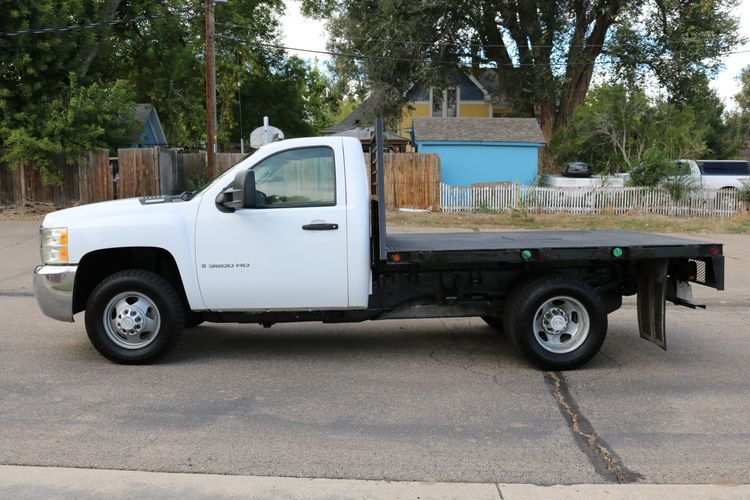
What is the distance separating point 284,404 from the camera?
5395 millimetres

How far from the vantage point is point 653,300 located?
648cm

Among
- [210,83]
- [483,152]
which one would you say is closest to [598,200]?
[483,152]

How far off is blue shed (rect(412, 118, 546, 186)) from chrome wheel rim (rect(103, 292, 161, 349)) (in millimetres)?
19226

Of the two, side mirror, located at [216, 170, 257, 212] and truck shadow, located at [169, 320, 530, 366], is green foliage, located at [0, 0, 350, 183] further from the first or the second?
side mirror, located at [216, 170, 257, 212]

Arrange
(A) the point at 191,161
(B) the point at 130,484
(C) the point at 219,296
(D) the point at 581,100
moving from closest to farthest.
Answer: (B) the point at 130,484, (C) the point at 219,296, (A) the point at 191,161, (D) the point at 581,100

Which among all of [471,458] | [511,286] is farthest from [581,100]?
[471,458]

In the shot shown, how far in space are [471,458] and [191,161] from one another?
70.2 feet

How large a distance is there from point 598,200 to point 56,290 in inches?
716

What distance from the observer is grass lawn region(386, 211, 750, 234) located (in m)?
18.7

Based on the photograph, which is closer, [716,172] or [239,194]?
[239,194]

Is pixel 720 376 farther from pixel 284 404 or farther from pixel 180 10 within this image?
pixel 180 10

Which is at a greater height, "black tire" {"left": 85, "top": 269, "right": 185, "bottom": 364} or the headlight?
the headlight

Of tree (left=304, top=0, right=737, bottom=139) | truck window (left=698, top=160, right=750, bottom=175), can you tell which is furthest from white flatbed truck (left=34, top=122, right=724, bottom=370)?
tree (left=304, top=0, right=737, bottom=139)

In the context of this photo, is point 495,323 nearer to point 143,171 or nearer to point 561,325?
point 561,325
